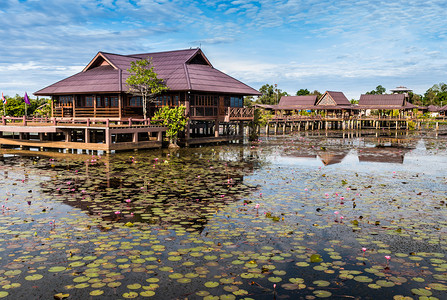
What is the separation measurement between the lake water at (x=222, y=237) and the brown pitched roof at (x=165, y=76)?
17227mm

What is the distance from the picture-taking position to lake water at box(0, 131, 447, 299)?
598cm

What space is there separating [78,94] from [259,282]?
31.1m

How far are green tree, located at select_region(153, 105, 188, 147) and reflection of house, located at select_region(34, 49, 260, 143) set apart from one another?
1809mm

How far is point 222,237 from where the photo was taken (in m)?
8.21

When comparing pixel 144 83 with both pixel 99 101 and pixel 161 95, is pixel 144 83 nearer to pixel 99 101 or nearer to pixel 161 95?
pixel 161 95

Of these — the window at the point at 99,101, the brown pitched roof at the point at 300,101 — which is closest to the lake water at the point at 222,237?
the window at the point at 99,101

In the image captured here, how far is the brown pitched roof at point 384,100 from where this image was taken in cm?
7756

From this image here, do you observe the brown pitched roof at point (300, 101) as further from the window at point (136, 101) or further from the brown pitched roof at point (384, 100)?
the window at point (136, 101)

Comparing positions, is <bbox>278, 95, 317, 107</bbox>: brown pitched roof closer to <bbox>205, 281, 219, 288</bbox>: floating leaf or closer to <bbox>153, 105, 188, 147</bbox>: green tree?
<bbox>153, 105, 188, 147</bbox>: green tree

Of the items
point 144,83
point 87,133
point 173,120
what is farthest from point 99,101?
point 173,120

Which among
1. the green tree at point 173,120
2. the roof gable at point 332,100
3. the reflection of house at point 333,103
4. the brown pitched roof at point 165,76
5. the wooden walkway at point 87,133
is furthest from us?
the roof gable at point 332,100

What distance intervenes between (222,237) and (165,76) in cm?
2719

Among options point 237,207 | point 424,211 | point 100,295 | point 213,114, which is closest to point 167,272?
point 100,295

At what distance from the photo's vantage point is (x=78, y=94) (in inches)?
1326
